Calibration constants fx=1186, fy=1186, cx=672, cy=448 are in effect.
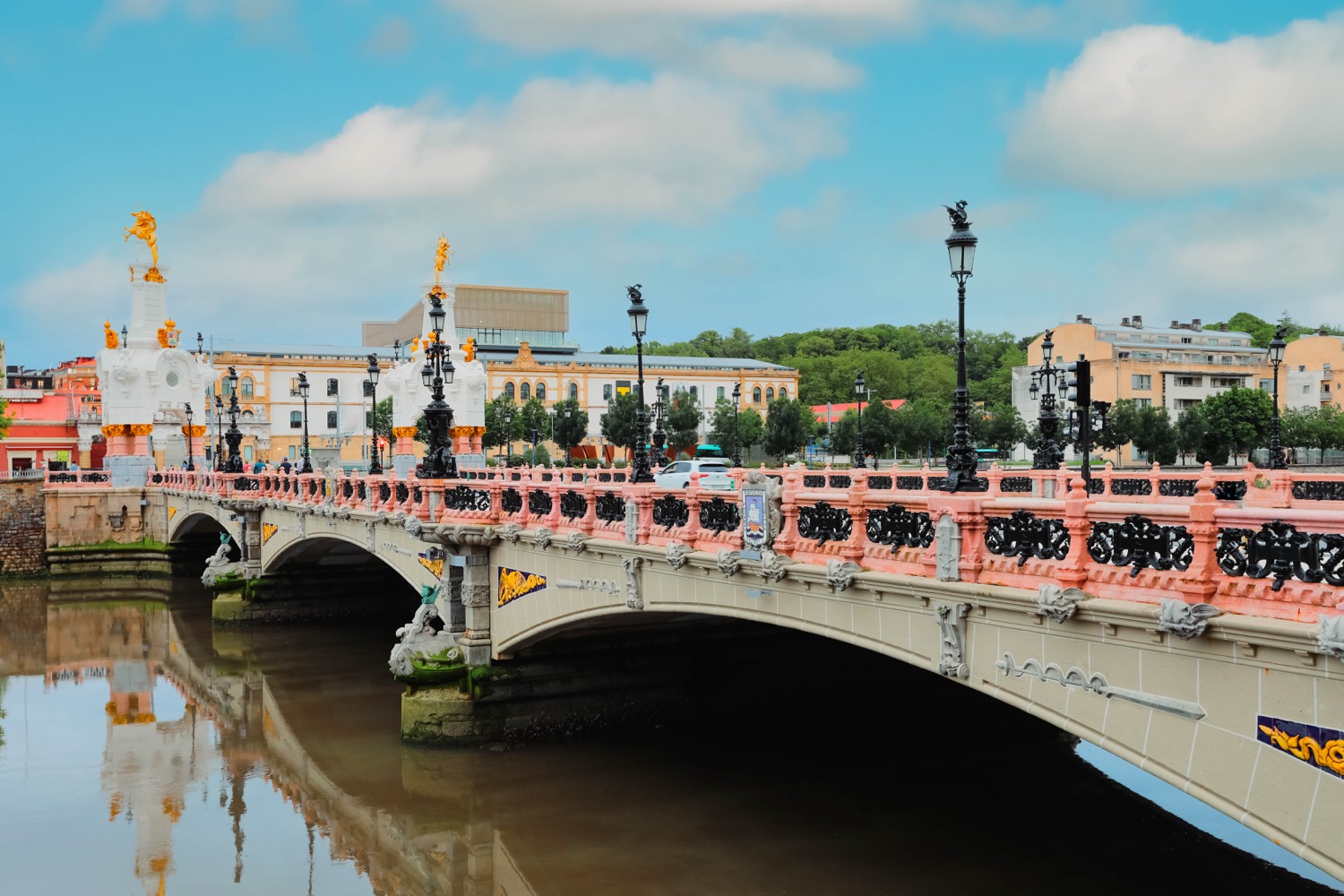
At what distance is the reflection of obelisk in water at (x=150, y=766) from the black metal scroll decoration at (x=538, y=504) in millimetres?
7253

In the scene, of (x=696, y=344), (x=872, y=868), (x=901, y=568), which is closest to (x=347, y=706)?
(x=872, y=868)

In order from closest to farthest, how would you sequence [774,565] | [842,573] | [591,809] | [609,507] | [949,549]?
[949,549] < [842,573] < [774,565] < [609,507] < [591,809]

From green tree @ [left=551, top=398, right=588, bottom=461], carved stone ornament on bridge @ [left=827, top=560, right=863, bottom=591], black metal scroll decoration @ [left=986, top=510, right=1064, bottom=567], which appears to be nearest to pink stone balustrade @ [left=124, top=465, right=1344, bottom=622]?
black metal scroll decoration @ [left=986, top=510, right=1064, bottom=567]

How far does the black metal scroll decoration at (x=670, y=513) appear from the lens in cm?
1492

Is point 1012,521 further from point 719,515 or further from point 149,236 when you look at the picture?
point 149,236

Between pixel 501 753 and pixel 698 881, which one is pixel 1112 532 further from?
pixel 501 753

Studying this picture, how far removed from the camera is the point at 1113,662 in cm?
889

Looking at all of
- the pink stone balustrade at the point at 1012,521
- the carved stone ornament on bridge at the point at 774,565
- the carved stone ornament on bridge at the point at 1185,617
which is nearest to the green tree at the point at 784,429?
the pink stone balustrade at the point at 1012,521

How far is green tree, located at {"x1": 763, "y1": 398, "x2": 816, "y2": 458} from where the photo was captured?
77.9 metres

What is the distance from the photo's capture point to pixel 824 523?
12258mm

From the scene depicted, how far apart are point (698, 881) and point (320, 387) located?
87.9m

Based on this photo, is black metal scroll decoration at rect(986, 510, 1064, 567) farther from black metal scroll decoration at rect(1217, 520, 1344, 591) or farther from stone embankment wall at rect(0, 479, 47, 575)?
stone embankment wall at rect(0, 479, 47, 575)

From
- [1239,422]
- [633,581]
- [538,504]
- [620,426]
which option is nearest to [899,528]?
[633,581]

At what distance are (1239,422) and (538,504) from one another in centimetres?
4695
